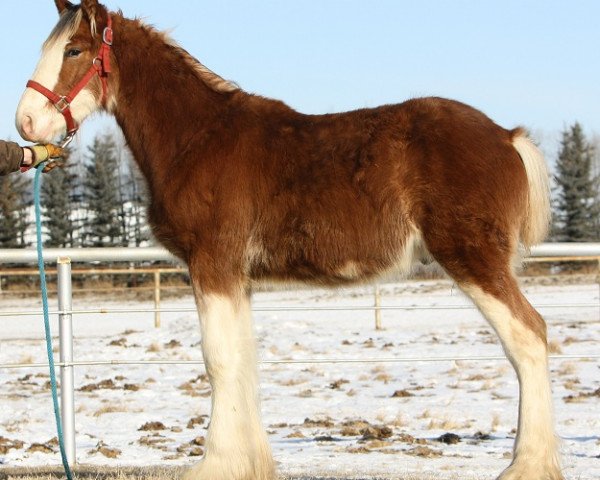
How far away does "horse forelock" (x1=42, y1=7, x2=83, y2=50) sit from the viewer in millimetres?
4508

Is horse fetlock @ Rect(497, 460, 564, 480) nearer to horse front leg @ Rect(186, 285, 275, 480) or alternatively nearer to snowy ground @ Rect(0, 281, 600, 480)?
snowy ground @ Rect(0, 281, 600, 480)

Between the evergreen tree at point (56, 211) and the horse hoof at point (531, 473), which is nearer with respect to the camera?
the horse hoof at point (531, 473)

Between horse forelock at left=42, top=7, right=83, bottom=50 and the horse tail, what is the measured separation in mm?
2385

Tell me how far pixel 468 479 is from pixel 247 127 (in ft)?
7.81

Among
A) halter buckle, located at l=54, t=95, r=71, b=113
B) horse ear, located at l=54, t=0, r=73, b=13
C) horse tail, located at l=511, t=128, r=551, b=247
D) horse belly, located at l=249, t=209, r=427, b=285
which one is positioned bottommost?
horse belly, located at l=249, t=209, r=427, b=285

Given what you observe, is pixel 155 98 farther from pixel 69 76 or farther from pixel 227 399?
pixel 227 399

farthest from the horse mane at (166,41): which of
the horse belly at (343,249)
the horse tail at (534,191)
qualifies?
the horse tail at (534,191)

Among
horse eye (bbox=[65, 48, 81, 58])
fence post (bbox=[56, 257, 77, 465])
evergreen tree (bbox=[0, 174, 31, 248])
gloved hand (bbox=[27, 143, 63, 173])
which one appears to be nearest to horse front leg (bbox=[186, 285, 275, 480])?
gloved hand (bbox=[27, 143, 63, 173])

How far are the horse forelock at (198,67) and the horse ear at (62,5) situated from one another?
1.29 feet

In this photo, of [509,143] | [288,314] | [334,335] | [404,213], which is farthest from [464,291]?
[288,314]

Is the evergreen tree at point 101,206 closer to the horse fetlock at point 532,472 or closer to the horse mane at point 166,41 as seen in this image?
the horse mane at point 166,41

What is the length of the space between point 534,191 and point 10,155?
2.76 m

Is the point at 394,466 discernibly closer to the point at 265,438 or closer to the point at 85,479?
the point at 265,438

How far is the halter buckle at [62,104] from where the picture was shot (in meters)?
4.46
